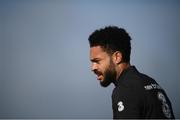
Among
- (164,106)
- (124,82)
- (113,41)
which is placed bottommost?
(164,106)

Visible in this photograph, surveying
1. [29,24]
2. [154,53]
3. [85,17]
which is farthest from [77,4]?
[154,53]

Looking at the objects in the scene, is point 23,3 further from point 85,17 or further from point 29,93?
point 29,93

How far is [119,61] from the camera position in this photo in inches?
51.7

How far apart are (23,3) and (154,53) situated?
1.11 metres

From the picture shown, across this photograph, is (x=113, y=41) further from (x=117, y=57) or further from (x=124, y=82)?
(x=124, y=82)

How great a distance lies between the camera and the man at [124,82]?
1.04 metres

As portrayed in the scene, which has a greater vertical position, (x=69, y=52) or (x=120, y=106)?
(x=69, y=52)

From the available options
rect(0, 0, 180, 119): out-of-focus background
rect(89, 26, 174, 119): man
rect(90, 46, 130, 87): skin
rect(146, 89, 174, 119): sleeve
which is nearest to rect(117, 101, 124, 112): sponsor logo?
rect(89, 26, 174, 119): man

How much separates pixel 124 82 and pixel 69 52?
0.89 metres

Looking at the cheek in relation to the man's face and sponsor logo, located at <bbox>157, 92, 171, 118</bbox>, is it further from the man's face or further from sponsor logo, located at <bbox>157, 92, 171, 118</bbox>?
sponsor logo, located at <bbox>157, 92, 171, 118</bbox>

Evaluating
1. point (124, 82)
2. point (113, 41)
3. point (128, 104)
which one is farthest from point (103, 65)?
point (128, 104)

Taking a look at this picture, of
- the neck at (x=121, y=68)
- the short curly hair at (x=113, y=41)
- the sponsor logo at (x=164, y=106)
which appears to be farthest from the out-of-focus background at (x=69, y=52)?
the sponsor logo at (x=164, y=106)

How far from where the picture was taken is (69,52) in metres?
1.93

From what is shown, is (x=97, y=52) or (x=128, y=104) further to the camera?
(x=97, y=52)
